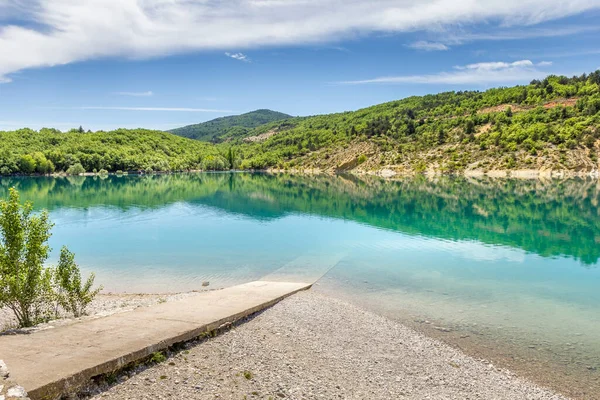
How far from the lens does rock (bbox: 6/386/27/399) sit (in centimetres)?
898

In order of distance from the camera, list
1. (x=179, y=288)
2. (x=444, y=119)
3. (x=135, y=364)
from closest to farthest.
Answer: (x=135, y=364)
(x=179, y=288)
(x=444, y=119)

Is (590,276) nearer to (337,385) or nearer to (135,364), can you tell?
(337,385)

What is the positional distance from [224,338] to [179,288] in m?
11.3

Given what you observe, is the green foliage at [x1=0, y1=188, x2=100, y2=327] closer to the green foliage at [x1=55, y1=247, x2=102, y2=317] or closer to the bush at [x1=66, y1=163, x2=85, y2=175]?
the green foliage at [x1=55, y1=247, x2=102, y2=317]

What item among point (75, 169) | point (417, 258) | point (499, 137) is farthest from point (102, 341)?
point (75, 169)

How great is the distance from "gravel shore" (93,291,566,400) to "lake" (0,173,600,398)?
1822mm

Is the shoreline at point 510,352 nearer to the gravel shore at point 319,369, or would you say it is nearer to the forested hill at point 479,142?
→ the gravel shore at point 319,369

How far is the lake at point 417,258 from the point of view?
17.8m

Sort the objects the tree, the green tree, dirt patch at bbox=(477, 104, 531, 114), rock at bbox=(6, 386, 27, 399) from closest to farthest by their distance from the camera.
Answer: rock at bbox=(6, 386, 27, 399) < the tree < the green tree < dirt patch at bbox=(477, 104, 531, 114)

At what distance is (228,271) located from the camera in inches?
1171

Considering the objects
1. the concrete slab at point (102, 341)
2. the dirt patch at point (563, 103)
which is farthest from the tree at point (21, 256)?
the dirt patch at point (563, 103)

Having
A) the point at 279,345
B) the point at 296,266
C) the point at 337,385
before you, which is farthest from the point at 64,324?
the point at 296,266

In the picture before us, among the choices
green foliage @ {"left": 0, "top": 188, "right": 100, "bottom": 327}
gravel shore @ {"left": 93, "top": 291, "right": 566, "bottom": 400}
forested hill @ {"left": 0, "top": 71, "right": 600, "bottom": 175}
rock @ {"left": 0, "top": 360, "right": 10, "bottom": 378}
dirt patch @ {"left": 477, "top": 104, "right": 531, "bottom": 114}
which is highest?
dirt patch @ {"left": 477, "top": 104, "right": 531, "bottom": 114}

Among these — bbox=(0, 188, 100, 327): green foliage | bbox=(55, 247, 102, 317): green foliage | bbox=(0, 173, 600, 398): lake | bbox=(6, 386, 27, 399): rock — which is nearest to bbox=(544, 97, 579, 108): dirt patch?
bbox=(0, 173, 600, 398): lake
